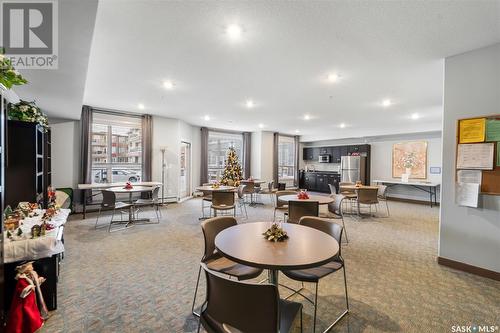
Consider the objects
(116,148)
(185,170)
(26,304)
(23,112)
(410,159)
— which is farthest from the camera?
(185,170)

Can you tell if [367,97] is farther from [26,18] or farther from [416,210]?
[26,18]

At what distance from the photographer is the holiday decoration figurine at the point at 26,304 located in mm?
1736

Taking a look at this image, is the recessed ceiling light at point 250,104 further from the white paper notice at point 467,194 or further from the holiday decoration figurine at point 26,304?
the holiday decoration figurine at point 26,304

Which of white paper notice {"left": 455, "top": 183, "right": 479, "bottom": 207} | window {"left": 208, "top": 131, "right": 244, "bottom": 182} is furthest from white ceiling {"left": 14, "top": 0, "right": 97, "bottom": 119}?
window {"left": 208, "top": 131, "right": 244, "bottom": 182}

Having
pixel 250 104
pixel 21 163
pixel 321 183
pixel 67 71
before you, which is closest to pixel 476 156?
pixel 250 104

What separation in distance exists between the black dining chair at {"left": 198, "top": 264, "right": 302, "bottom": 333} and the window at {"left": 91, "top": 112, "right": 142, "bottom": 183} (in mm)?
6601

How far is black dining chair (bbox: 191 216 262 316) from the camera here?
1889 mm

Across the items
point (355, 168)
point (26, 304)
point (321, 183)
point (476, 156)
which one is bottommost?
point (26, 304)

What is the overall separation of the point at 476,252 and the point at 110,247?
16.9ft

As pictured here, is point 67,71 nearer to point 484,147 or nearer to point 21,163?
point 21,163

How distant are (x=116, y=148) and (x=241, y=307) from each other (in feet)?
22.8

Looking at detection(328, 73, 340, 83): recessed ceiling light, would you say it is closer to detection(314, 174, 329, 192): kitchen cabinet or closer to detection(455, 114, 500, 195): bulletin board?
detection(455, 114, 500, 195): bulletin board

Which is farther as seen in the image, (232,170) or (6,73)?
(232,170)

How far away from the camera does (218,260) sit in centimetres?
213
